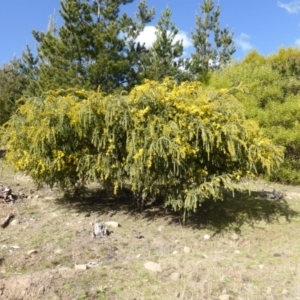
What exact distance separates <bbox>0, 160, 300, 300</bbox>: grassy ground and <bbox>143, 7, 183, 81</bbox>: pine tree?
690cm

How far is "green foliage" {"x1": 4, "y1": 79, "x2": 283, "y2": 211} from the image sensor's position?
5.93 metres

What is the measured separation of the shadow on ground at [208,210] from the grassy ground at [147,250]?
0.02 meters

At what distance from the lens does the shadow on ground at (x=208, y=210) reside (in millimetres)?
6801

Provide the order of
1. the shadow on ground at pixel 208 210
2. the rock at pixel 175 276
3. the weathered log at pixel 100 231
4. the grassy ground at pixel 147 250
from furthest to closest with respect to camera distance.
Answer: the shadow on ground at pixel 208 210, the weathered log at pixel 100 231, the rock at pixel 175 276, the grassy ground at pixel 147 250

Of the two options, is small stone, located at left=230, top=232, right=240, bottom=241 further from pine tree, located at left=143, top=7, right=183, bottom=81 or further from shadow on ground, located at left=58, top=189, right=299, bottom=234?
pine tree, located at left=143, top=7, right=183, bottom=81

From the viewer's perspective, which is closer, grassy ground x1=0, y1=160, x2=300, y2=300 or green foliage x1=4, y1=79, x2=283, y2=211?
grassy ground x1=0, y1=160, x2=300, y2=300

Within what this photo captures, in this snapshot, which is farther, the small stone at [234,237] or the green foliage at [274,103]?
the green foliage at [274,103]

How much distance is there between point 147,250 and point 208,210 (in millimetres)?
2249

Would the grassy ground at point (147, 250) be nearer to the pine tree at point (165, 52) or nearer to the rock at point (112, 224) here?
the rock at point (112, 224)

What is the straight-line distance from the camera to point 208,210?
7.40m

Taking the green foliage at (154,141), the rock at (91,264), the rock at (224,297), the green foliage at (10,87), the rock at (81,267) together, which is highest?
the green foliage at (10,87)

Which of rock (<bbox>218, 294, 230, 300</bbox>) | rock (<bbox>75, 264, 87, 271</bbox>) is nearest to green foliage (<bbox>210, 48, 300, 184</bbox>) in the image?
rock (<bbox>218, 294, 230, 300</bbox>)

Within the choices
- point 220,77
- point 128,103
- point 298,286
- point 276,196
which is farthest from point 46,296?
point 220,77

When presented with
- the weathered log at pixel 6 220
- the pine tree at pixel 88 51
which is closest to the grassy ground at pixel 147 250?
the weathered log at pixel 6 220
